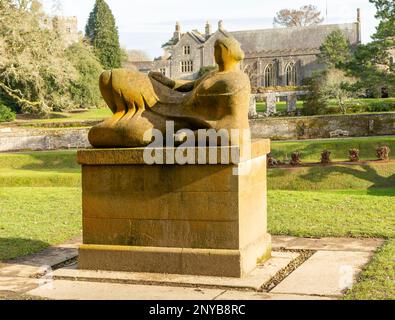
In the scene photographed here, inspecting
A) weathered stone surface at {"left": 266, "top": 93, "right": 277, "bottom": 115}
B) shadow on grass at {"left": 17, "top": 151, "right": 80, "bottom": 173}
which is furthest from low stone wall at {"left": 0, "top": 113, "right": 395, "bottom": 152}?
weathered stone surface at {"left": 266, "top": 93, "right": 277, "bottom": 115}

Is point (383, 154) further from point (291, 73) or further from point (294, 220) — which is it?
point (291, 73)

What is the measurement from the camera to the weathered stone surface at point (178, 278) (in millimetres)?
6793

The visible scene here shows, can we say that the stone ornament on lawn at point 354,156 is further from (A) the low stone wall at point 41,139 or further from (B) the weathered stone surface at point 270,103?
(B) the weathered stone surface at point 270,103

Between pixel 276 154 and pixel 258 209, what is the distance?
2296 cm

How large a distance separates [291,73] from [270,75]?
2525mm

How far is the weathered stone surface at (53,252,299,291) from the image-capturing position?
6793 millimetres

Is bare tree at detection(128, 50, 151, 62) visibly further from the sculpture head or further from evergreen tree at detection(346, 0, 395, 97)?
the sculpture head

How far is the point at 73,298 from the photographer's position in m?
6.48

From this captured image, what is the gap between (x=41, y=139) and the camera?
123 feet

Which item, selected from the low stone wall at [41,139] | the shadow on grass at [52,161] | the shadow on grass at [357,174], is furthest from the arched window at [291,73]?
the shadow on grass at [357,174]

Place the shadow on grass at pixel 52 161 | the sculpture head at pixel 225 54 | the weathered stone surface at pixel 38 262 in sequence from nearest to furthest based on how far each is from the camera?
the sculpture head at pixel 225 54 → the weathered stone surface at pixel 38 262 → the shadow on grass at pixel 52 161

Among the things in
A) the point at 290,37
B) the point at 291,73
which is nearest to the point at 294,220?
the point at 291,73
